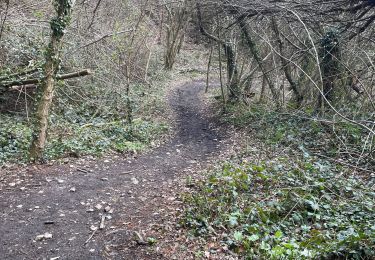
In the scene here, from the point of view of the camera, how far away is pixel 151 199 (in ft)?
21.6

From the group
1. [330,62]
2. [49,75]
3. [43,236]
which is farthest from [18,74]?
[330,62]

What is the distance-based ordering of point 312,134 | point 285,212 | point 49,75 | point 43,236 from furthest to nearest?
point 312,134
point 49,75
point 285,212
point 43,236

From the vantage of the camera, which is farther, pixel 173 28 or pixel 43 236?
pixel 173 28

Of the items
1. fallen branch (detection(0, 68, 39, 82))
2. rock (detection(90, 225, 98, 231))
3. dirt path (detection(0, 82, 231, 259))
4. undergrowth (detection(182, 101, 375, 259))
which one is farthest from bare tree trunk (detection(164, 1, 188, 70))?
rock (detection(90, 225, 98, 231))

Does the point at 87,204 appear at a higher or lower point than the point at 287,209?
lower

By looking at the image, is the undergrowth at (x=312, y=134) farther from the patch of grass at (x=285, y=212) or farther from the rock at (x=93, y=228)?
the rock at (x=93, y=228)

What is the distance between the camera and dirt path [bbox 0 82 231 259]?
4.81 meters

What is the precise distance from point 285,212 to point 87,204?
3.55 metres

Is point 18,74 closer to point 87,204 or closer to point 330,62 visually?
point 87,204

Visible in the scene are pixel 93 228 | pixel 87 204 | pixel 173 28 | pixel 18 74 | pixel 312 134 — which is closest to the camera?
pixel 93 228

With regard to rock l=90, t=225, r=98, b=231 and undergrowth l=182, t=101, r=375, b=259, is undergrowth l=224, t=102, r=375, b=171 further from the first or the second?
rock l=90, t=225, r=98, b=231

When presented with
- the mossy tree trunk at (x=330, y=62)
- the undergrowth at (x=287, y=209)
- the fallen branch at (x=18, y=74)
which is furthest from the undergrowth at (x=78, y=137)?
the mossy tree trunk at (x=330, y=62)

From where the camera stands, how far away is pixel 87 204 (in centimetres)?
620

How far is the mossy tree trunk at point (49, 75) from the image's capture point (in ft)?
24.2
